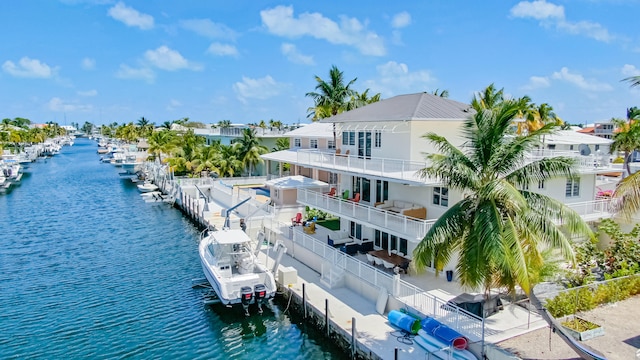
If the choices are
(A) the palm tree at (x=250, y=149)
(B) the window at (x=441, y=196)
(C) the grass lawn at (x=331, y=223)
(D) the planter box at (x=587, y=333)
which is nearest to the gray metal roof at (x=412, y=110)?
(B) the window at (x=441, y=196)

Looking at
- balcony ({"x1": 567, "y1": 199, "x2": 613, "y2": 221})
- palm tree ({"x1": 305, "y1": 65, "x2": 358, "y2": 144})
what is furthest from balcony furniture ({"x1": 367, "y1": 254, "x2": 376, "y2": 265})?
palm tree ({"x1": 305, "y1": 65, "x2": 358, "y2": 144})

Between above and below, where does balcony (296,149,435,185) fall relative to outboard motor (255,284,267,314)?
above

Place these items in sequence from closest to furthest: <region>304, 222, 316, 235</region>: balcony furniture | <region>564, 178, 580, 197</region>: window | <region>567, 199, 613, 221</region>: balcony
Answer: <region>567, 199, 613, 221</region>: balcony < <region>564, 178, 580, 197</region>: window < <region>304, 222, 316, 235</region>: balcony furniture

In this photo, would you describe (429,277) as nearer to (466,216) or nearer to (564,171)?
(466,216)

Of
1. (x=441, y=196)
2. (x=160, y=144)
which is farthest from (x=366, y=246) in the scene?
(x=160, y=144)

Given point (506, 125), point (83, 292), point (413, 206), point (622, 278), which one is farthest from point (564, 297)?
point (83, 292)

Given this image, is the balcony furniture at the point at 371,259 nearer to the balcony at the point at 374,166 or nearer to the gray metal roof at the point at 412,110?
the balcony at the point at 374,166

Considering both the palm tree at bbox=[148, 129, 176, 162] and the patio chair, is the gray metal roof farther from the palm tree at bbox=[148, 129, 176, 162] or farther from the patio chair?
the palm tree at bbox=[148, 129, 176, 162]
